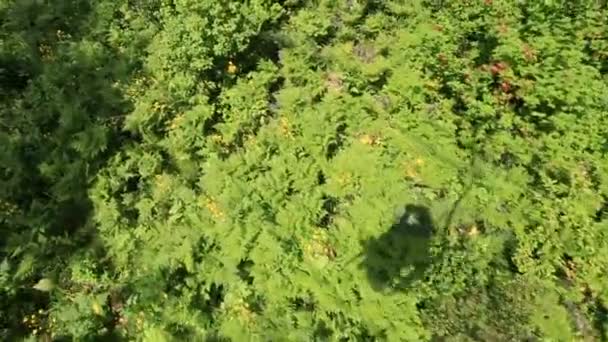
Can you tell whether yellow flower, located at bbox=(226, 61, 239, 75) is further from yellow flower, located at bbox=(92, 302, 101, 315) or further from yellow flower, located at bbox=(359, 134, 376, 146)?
yellow flower, located at bbox=(92, 302, 101, 315)

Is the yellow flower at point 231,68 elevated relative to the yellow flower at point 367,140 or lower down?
elevated

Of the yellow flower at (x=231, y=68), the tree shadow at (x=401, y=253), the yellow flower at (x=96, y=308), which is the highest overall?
the yellow flower at (x=231, y=68)

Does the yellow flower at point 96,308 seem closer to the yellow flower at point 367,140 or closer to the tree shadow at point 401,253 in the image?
the tree shadow at point 401,253

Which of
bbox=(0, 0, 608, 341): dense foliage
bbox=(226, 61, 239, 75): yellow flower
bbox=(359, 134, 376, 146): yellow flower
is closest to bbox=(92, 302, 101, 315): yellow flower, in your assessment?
bbox=(0, 0, 608, 341): dense foliage

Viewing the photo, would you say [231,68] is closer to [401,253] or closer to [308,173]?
[308,173]

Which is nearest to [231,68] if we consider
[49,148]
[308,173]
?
[308,173]

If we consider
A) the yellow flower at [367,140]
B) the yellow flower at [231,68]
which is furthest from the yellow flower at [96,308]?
the yellow flower at [367,140]
